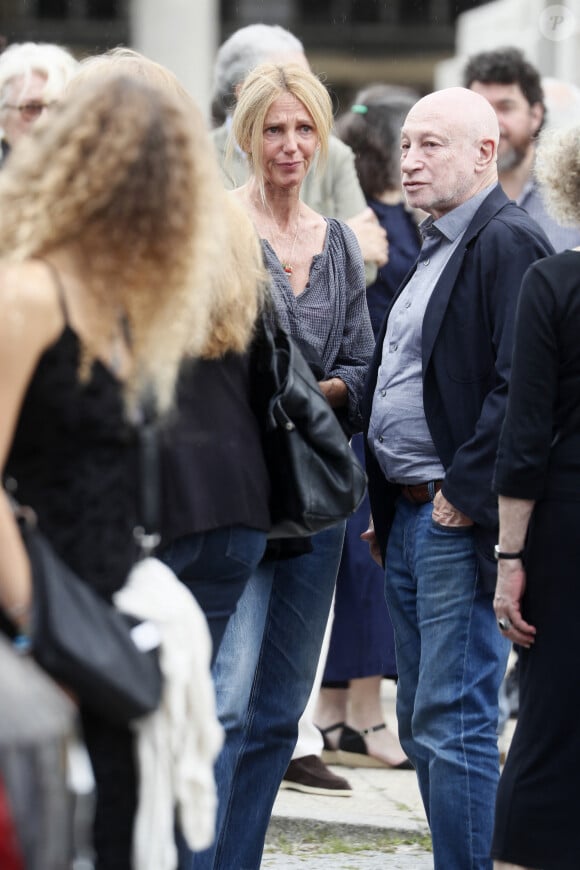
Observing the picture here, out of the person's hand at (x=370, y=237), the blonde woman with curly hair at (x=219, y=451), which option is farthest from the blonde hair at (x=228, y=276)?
the person's hand at (x=370, y=237)

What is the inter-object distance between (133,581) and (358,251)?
196 centimetres

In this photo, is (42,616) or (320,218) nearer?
(42,616)

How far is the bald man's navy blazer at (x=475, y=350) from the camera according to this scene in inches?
162

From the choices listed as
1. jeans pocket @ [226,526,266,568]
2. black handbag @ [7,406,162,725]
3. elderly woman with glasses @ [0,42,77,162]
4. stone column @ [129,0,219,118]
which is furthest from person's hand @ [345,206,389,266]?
stone column @ [129,0,219,118]

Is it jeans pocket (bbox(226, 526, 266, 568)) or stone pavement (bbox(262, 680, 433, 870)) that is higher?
jeans pocket (bbox(226, 526, 266, 568))

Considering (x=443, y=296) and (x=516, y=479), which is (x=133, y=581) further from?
(x=443, y=296)

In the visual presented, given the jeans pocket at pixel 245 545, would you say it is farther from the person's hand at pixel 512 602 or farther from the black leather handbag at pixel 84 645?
the black leather handbag at pixel 84 645

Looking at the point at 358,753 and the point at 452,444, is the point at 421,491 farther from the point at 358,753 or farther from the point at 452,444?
the point at 358,753

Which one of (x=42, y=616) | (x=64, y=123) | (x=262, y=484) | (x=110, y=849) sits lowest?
(x=110, y=849)

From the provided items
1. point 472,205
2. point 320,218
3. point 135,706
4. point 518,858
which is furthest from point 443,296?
point 135,706

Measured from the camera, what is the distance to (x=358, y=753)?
6.03 m

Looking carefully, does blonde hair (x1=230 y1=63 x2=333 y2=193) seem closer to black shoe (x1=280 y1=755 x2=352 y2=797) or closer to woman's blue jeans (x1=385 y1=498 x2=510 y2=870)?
woman's blue jeans (x1=385 y1=498 x2=510 y2=870)

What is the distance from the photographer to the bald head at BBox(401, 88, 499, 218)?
434 cm

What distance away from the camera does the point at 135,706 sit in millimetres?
2715
